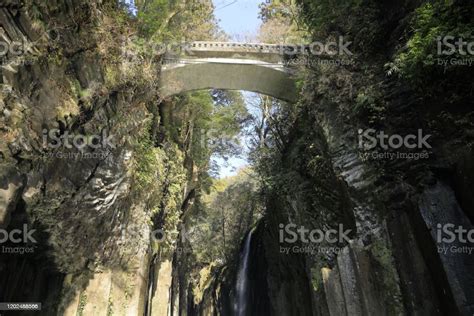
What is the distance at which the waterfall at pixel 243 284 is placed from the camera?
19.8 metres

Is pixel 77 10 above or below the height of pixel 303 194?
above

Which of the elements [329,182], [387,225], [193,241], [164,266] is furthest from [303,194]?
[193,241]

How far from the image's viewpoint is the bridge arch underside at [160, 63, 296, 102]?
1155 centimetres

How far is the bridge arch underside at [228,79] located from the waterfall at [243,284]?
33.3 feet

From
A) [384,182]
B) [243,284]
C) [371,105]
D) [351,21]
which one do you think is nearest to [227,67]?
[351,21]

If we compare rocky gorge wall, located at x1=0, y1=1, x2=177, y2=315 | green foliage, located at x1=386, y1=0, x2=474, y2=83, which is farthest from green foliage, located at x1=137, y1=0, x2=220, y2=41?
green foliage, located at x1=386, y1=0, x2=474, y2=83

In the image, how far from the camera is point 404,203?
692 cm

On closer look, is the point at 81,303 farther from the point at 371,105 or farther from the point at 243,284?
the point at 243,284

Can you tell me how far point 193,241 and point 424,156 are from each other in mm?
19286

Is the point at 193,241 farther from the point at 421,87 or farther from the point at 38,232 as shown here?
the point at 421,87

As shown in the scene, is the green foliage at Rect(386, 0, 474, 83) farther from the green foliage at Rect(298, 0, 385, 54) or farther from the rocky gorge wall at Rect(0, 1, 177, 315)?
the rocky gorge wall at Rect(0, 1, 177, 315)

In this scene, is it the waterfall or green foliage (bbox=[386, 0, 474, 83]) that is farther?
the waterfall

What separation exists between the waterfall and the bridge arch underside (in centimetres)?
1014

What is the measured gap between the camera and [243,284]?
2008 cm
